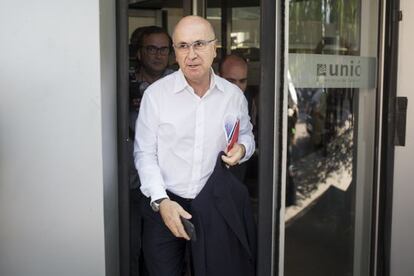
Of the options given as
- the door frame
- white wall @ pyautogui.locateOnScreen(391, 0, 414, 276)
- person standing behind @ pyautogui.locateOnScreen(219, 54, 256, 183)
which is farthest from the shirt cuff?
white wall @ pyautogui.locateOnScreen(391, 0, 414, 276)

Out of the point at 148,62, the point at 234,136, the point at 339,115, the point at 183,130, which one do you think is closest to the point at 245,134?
the point at 234,136

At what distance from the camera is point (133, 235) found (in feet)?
7.61

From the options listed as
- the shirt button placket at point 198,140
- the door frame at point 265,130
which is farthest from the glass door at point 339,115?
the shirt button placket at point 198,140

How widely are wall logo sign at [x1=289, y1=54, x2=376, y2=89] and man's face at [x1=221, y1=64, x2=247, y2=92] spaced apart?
235 millimetres

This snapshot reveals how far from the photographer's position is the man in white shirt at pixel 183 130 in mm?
2037

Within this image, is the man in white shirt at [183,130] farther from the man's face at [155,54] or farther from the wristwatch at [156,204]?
the man's face at [155,54]

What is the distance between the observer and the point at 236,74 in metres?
2.52

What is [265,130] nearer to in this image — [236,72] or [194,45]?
[194,45]

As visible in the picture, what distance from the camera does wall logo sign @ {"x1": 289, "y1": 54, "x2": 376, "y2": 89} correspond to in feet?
7.89

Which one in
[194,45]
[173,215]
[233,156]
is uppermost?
[194,45]

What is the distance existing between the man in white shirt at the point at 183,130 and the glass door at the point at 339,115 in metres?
0.29

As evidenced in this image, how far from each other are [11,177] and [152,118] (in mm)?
556

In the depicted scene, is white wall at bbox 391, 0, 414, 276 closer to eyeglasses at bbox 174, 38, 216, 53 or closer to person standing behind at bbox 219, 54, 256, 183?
person standing behind at bbox 219, 54, 256, 183

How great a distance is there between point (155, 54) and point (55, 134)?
30.8 inches
